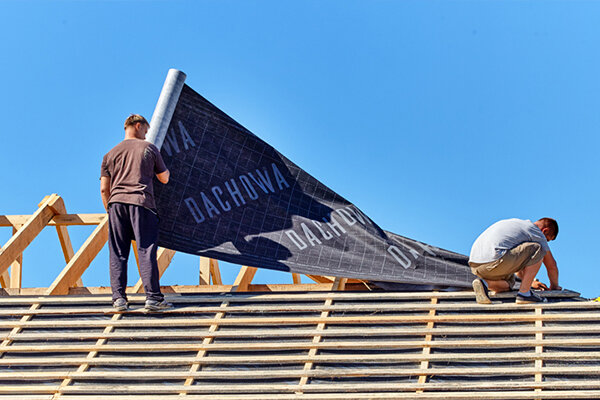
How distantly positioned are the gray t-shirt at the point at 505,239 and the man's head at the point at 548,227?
0.23 feet

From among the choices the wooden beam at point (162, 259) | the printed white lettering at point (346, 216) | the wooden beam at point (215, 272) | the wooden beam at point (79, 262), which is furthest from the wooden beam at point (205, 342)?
the wooden beam at point (215, 272)

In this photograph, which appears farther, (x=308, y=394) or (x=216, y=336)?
(x=216, y=336)

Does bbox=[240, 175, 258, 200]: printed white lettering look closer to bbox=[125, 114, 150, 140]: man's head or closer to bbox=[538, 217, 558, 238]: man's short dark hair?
bbox=[125, 114, 150, 140]: man's head

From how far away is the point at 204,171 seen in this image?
6.48 meters

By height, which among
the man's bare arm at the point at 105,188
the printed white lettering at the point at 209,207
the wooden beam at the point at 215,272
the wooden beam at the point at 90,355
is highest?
the wooden beam at the point at 215,272

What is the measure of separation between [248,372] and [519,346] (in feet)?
5.57

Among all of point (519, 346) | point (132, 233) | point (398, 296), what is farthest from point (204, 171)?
point (519, 346)

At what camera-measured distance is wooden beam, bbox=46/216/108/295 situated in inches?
257

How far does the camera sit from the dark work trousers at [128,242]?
5.54 meters

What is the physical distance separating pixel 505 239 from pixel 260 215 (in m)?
2.04

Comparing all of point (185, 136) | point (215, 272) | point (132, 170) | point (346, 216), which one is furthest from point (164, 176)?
point (215, 272)

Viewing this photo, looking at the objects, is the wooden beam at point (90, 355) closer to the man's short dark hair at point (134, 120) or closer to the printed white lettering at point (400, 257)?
the man's short dark hair at point (134, 120)

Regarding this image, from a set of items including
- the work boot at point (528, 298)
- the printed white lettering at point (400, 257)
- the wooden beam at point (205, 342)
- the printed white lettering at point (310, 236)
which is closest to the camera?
the wooden beam at point (205, 342)

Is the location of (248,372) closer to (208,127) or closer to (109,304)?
(109,304)
